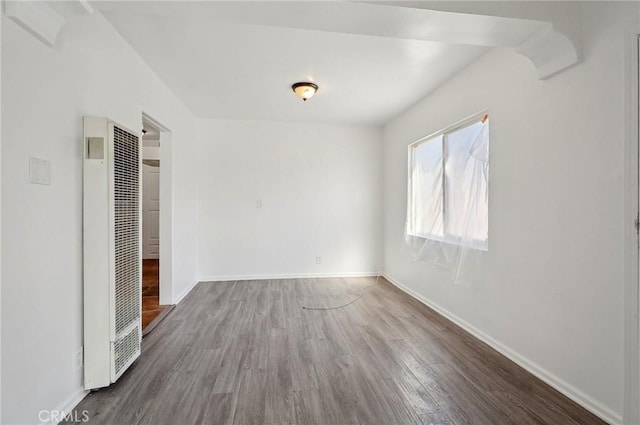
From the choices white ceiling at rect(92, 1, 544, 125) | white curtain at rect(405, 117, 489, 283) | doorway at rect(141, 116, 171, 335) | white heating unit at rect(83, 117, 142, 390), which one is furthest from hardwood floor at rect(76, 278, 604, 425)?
white ceiling at rect(92, 1, 544, 125)

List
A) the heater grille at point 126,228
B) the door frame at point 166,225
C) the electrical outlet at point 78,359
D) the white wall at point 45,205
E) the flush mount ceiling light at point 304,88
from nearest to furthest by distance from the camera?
the white wall at point 45,205, the electrical outlet at point 78,359, the heater grille at point 126,228, the flush mount ceiling light at point 304,88, the door frame at point 166,225

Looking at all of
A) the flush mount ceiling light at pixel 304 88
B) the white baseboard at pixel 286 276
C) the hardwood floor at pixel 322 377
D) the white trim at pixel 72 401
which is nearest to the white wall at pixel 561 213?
the hardwood floor at pixel 322 377

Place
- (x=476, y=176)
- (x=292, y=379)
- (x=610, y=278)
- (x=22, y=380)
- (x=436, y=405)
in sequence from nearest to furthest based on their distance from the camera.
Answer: (x=22, y=380) < (x=610, y=278) < (x=436, y=405) < (x=292, y=379) < (x=476, y=176)

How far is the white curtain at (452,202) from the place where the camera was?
8.80 ft

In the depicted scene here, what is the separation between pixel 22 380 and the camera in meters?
1.40

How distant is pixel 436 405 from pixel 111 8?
288cm

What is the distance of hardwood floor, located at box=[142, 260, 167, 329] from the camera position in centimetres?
316

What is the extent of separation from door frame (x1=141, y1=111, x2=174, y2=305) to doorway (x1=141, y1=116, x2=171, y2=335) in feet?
0.12

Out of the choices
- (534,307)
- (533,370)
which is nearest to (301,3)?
(534,307)

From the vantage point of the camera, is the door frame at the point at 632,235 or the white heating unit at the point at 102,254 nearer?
the door frame at the point at 632,235

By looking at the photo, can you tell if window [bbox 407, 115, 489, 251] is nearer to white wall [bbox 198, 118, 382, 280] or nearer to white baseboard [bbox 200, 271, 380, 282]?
white wall [bbox 198, 118, 382, 280]

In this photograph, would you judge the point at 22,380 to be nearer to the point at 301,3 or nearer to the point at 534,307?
the point at 301,3

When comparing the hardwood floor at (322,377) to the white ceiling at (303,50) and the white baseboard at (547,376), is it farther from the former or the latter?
the white ceiling at (303,50)

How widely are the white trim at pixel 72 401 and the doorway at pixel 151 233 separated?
0.93m
